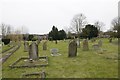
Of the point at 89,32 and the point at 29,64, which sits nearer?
the point at 29,64

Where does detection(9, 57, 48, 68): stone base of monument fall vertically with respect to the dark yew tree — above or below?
below

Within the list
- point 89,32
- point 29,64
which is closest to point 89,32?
point 89,32

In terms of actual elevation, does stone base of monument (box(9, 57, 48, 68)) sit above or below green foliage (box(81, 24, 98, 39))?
below

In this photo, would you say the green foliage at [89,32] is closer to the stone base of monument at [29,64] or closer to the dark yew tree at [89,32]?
the dark yew tree at [89,32]

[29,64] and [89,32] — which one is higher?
[89,32]

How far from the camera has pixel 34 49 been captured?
A: 1548 centimetres

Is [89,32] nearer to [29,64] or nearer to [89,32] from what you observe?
[89,32]

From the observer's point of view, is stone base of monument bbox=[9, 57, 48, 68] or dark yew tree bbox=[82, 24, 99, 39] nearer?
stone base of monument bbox=[9, 57, 48, 68]

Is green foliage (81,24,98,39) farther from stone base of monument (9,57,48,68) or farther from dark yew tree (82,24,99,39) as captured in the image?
stone base of monument (9,57,48,68)

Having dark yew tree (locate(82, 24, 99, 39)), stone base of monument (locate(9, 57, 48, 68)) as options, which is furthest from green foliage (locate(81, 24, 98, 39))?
stone base of monument (locate(9, 57, 48, 68))

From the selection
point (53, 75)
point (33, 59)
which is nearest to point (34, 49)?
point (33, 59)

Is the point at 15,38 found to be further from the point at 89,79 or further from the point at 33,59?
the point at 89,79

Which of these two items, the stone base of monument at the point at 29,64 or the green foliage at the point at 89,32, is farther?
the green foliage at the point at 89,32

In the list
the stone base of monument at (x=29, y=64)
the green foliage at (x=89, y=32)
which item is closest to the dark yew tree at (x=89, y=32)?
the green foliage at (x=89, y=32)
